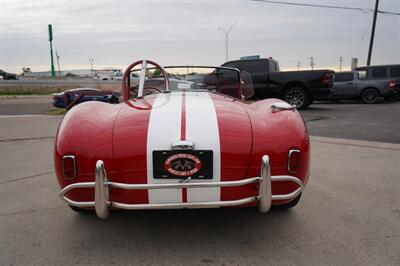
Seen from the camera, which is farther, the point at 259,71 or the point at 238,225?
the point at 259,71

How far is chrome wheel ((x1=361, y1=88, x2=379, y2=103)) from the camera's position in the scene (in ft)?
50.5

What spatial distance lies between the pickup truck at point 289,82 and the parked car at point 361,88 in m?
3.73

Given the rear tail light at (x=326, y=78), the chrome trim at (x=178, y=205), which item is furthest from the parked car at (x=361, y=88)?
the chrome trim at (x=178, y=205)

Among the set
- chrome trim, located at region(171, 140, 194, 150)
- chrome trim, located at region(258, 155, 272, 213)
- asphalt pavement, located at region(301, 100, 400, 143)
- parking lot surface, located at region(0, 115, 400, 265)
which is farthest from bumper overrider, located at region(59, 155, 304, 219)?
asphalt pavement, located at region(301, 100, 400, 143)

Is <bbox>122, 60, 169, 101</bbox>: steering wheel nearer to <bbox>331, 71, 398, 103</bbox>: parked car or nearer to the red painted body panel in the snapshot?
the red painted body panel

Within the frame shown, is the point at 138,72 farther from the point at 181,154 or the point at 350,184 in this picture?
the point at 350,184

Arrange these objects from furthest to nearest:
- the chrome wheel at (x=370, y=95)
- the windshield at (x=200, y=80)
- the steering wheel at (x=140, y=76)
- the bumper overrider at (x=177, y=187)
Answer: the chrome wheel at (x=370, y=95), the windshield at (x=200, y=80), the steering wheel at (x=140, y=76), the bumper overrider at (x=177, y=187)

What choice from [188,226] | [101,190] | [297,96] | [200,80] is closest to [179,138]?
[101,190]

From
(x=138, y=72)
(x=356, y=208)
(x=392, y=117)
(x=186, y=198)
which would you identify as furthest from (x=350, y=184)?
(x=392, y=117)

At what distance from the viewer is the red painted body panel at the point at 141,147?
7.84 ft

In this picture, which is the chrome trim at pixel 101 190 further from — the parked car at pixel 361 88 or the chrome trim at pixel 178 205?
the parked car at pixel 361 88

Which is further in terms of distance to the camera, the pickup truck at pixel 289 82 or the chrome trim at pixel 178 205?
the pickup truck at pixel 289 82

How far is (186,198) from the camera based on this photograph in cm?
236

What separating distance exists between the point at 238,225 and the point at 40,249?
158cm
